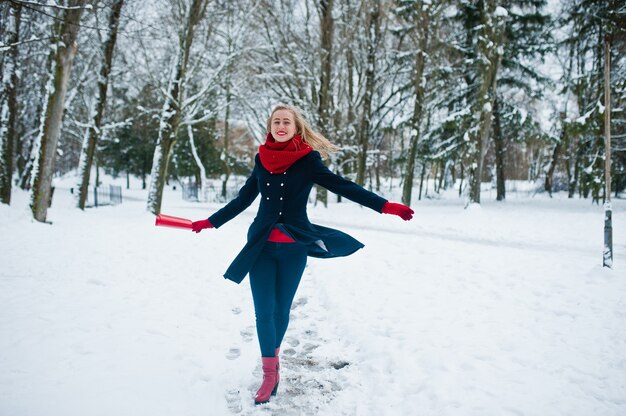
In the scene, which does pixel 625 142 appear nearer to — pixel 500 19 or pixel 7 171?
pixel 500 19

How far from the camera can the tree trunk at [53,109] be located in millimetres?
8586

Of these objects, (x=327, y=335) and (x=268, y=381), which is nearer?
(x=268, y=381)

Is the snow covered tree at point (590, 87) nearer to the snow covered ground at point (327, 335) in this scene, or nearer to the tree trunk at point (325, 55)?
the snow covered ground at point (327, 335)

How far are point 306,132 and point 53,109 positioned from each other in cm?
865

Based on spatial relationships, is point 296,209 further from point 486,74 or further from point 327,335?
point 486,74

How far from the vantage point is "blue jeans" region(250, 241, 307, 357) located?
2615 mm

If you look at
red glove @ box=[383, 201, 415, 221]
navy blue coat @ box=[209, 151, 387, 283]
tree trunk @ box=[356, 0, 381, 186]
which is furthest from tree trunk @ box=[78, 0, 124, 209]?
red glove @ box=[383, 201, 415, 221]

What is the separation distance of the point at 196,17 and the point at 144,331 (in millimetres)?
10512

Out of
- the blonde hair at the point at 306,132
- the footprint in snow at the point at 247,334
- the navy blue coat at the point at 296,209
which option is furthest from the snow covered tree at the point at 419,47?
the navy blue coat at the point at 296,209

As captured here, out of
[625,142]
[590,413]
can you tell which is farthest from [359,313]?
[625,142]

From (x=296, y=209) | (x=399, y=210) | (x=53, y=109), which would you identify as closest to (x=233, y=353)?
(x=296, y=209)

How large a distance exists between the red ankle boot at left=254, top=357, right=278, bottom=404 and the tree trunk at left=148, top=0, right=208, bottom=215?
1015 centimetres

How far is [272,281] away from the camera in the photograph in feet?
8.61

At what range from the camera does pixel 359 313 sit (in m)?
4.44
